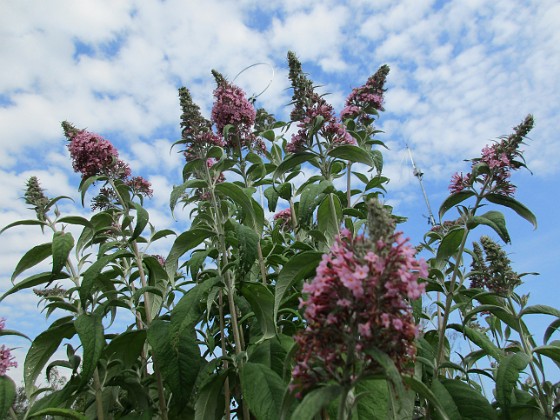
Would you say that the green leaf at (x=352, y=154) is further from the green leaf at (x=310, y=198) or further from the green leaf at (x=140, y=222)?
the green leaf at (x=140, y=222)

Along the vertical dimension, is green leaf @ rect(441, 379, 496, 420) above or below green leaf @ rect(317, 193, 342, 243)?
below

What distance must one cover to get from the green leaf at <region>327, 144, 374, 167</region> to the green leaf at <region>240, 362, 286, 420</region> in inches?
67.7

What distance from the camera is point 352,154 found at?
3.65m

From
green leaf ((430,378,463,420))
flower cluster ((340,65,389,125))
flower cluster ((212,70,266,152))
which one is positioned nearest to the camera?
green leaf ((430,378,463,420))

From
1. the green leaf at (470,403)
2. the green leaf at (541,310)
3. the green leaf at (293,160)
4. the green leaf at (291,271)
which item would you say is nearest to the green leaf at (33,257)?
the green leaf at (293,160)

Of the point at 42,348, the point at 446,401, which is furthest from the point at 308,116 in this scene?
the point at 42,348

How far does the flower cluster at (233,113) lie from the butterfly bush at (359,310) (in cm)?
308

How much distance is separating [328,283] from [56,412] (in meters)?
2.42

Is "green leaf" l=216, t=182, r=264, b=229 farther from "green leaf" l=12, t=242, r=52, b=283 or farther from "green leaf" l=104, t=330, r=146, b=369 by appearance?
"green leaf" l=12, t=242, r=52, b=283

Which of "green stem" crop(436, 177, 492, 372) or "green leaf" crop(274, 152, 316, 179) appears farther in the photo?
"green leaf" crop(274, 152, 316, 179)

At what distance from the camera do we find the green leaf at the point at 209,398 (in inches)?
132

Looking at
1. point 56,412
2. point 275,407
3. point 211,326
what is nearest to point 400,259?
point 275,407

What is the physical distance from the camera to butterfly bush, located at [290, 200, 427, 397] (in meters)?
1.83

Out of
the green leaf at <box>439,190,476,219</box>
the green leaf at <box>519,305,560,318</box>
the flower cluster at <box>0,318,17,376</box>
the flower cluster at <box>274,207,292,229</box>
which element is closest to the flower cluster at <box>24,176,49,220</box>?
the flower cluster at <box>0,318,17,376</box>
